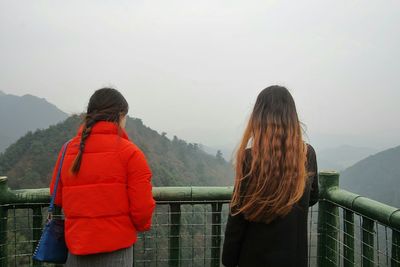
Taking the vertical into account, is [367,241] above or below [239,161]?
below

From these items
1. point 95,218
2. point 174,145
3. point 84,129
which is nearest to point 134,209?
point 95,218

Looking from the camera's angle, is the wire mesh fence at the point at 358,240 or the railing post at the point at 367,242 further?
the railing post at the point at 367,242

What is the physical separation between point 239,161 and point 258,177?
5.1 inches

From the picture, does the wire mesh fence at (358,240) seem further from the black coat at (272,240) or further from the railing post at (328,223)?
the black coat at (272,240)

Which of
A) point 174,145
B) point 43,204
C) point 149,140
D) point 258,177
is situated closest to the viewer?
point 258,177

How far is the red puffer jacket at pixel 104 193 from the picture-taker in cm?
217

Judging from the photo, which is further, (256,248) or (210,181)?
(210,181)

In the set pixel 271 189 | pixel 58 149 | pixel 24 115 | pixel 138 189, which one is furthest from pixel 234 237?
pixel 24 115

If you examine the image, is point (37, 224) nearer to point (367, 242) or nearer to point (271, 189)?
point (271, 189)

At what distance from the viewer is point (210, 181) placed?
58.1m

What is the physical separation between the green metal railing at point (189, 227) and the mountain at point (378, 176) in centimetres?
6756

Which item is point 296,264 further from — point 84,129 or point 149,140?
point 149,140

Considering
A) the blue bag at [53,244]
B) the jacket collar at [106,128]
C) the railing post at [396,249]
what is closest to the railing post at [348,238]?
the railing post at [396,249]

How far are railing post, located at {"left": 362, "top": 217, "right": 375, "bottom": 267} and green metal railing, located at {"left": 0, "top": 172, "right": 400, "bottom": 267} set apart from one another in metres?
0.12
